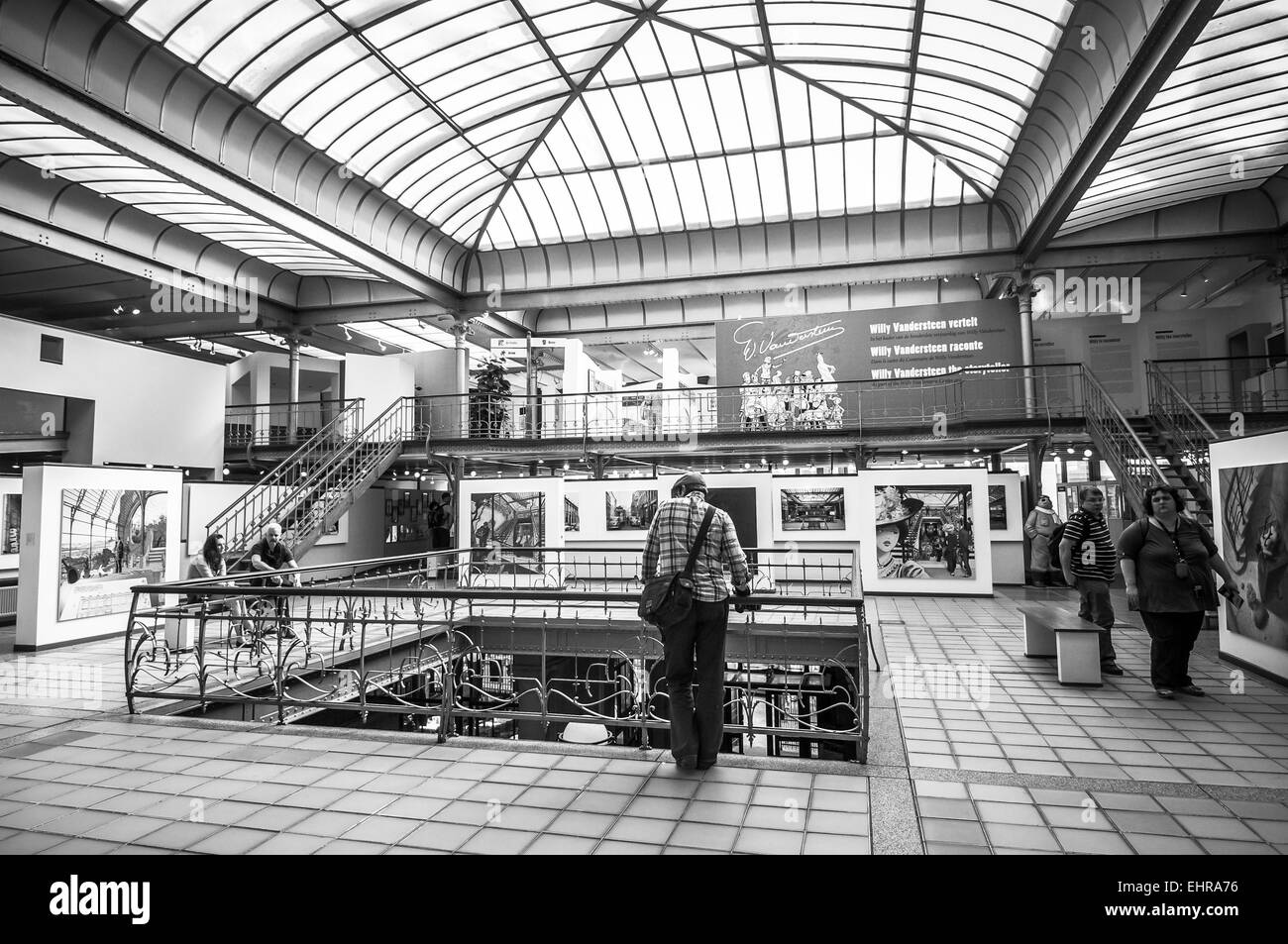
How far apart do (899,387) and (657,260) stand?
837cm

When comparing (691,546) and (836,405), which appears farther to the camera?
(836,405)

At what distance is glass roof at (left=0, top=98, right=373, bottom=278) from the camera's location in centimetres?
1277

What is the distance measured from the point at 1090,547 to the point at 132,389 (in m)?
20.4

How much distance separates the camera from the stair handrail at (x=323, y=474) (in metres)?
15.6

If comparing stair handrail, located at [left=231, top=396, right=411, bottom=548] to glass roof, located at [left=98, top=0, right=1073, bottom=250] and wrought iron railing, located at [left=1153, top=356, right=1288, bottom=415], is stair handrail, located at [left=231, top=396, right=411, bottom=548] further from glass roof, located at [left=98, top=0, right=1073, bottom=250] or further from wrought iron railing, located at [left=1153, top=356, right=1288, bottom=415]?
wrought iron railing, located at [left=1153, top=356, right=1288, bottom=415]

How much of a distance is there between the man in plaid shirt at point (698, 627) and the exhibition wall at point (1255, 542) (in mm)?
6375

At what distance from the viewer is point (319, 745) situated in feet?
19.3

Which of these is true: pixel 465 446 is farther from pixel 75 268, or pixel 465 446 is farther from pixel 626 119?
pixel 75 268

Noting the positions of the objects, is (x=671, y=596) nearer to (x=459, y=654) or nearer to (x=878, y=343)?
(x=459, y=654)

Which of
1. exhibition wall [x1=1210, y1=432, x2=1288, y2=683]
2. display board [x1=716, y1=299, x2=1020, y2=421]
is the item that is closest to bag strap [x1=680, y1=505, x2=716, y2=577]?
exhibition wall [x1=1210, y1=432, x2=1288, y2=683]

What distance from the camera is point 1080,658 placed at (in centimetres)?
776

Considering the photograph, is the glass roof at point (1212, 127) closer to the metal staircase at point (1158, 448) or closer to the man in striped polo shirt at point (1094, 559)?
the metal staircase at point (1158, 448)

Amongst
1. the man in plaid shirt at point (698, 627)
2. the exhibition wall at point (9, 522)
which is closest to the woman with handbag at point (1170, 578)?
the man in plaid shirt at point (698, 627)

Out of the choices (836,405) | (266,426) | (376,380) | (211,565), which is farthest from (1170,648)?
(266,426)
